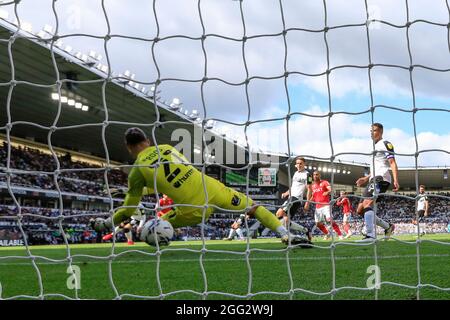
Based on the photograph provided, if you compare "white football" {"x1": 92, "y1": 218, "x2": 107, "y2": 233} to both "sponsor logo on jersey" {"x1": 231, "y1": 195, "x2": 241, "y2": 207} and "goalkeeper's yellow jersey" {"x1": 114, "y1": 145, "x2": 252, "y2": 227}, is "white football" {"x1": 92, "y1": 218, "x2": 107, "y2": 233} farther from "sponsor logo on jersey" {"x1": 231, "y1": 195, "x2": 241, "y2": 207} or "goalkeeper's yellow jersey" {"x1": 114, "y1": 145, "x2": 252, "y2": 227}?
"sponsor logo on jersey" {"x1": 231, "y1": 195, "x2": 241, "y2": 207}

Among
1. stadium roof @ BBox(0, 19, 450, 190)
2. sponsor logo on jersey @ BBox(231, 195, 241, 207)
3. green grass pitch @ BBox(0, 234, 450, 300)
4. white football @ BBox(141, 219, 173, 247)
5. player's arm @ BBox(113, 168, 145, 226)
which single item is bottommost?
green grass pitch @ BBox(0, 234, 450, 300)

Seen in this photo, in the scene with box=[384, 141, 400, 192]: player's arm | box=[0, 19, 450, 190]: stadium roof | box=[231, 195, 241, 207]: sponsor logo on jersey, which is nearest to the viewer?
box=[231, 195, 241, 207]: sponsor logo on jersey

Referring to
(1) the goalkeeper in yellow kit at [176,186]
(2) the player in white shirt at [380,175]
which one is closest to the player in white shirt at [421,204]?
(2) the player in white shirt at [380,175]

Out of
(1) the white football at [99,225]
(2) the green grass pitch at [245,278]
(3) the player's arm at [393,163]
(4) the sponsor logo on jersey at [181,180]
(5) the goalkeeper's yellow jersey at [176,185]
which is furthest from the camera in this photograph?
(3) the player's arm at [393,163]

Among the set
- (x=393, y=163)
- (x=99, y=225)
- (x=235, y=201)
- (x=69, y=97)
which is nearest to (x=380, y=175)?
(x=393, y=163)

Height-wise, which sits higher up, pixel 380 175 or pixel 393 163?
pixel 393 163

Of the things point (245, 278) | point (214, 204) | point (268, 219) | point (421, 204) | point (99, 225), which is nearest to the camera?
point (245, 278)

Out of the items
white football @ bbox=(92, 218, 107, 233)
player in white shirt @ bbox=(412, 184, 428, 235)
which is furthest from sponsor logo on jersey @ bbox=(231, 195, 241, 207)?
player in white shirt @ bbox=(412, 184, 428, 235)

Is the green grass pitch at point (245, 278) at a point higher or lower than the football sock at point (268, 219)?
lower

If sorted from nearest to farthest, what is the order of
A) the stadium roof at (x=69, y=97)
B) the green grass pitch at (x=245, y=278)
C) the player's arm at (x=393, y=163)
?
the green grass pitch at (x=245, y=278) → the player's arm at (x=393, y=163) → the stadium roof at (x=69, y=97)

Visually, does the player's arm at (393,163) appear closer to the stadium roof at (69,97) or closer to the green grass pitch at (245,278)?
the green grass pitch at (245,278)

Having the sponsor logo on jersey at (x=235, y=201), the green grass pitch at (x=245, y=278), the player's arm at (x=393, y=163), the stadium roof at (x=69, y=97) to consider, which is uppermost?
→ the stadium roof at (x=69, y=97)

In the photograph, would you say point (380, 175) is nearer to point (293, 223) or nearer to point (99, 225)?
point (293, 223)
